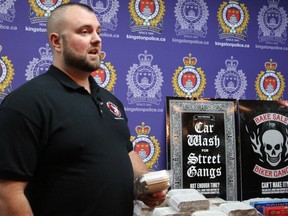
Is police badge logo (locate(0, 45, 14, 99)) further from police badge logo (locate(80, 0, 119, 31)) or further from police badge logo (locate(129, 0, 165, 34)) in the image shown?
police badge logo (locate(129, 0, 165, 34))

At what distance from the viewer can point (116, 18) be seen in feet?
9.05

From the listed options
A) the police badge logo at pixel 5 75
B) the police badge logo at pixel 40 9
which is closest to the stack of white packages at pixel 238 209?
the police badge logo at pixel 5 75

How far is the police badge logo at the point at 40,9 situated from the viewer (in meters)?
2.56

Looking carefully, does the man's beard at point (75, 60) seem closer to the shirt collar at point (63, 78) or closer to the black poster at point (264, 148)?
the shirt collar at point (63, 78)

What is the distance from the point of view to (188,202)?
228cm

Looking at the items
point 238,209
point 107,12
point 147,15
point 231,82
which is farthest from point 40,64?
point 238,209

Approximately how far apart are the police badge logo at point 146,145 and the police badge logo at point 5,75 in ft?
3.23

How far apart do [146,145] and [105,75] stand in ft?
2.05

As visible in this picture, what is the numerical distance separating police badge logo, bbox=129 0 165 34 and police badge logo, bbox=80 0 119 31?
0.13 meters

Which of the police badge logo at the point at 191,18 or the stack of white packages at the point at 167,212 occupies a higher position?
the police badge logo at the point at 191,18

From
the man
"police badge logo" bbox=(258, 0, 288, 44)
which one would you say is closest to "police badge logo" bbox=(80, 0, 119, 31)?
the man

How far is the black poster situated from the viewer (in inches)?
114

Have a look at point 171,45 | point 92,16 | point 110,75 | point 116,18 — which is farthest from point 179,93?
point 92,16

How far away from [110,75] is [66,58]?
1.04 meters
